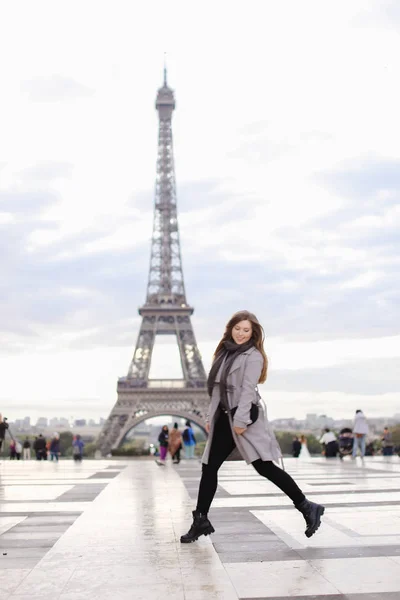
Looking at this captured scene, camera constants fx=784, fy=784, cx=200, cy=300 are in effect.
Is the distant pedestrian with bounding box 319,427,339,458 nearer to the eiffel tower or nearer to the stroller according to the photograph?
the stroller

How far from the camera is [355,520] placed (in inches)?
271

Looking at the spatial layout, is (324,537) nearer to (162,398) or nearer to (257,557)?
(257,557)

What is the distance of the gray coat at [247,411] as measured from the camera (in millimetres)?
5914

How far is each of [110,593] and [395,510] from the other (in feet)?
13.8

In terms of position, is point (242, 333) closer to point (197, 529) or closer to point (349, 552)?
point (197, 529)

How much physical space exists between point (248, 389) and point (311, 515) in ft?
3.43

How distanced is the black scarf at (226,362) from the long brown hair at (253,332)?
5 cm

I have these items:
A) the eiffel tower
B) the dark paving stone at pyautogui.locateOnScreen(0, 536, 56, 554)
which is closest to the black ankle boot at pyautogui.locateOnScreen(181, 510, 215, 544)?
the dark paving stone at pyautogui.locateOnScreen(0, 536, 56, 554)

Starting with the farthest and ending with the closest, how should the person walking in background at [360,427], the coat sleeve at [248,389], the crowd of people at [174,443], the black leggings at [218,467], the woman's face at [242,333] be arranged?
the crowd of people at [174,443] → the person walking in background at [360,427] → the woman's face at [242,333] → the black leggings at [218,467] → the coat sleeve at [248,389]

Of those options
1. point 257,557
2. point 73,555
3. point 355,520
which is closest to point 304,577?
point 257,557

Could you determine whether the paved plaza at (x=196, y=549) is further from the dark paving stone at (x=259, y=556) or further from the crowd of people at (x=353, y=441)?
the crowd of people at (x=353, y=441)

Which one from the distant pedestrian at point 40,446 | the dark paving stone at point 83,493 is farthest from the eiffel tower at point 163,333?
the dark paving stone at point 83,493

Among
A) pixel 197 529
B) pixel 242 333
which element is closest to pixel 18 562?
pixel 197 529

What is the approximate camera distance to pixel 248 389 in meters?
5.95
